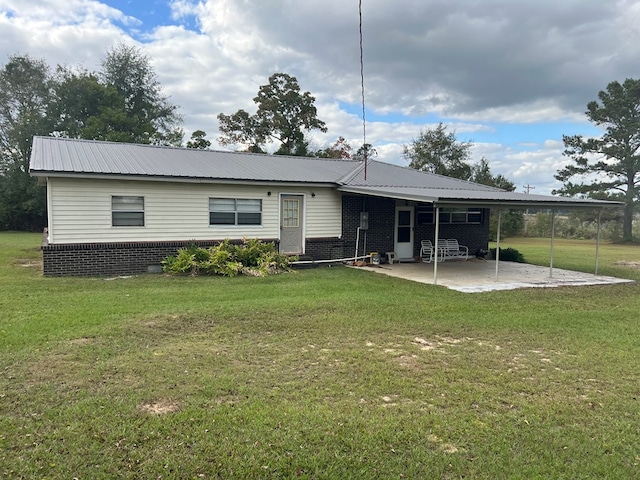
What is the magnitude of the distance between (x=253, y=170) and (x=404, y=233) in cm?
551

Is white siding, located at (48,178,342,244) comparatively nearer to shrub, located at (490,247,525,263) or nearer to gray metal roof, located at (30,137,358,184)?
gray metal roof, located at (30,137,358,184)

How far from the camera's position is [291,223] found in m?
13.9

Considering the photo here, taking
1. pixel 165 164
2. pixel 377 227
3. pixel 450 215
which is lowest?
pixel 377 227

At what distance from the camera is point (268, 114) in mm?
35500

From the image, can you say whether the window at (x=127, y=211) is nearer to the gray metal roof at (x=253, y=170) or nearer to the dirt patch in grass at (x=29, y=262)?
the gray metal roof at (x=253, y=170)

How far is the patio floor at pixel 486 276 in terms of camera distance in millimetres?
10711

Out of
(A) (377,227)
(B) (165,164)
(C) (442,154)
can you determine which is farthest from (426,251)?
(C) (442,154)

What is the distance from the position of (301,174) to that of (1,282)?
832cm

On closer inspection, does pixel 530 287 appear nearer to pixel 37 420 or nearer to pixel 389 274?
pixel 389 274


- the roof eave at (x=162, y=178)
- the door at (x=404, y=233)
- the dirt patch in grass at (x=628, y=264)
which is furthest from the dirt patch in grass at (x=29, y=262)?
the dirt patch in grass at (x=628, y=264)

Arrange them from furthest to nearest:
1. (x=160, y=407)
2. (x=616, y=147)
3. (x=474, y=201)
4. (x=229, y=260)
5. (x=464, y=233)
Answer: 1. (x=616, y=147)
2. (x=464, y=233)
3. (x=229, y=260)
4. (x=474, y=201)
5. (x=160, y=407)

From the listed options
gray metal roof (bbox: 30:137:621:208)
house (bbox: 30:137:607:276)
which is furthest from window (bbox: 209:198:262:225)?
gray metal roof (bbox: 30:137:621:208)

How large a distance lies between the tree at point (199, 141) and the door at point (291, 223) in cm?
2427

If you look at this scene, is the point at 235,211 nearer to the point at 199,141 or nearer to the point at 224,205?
the point at 224,205
